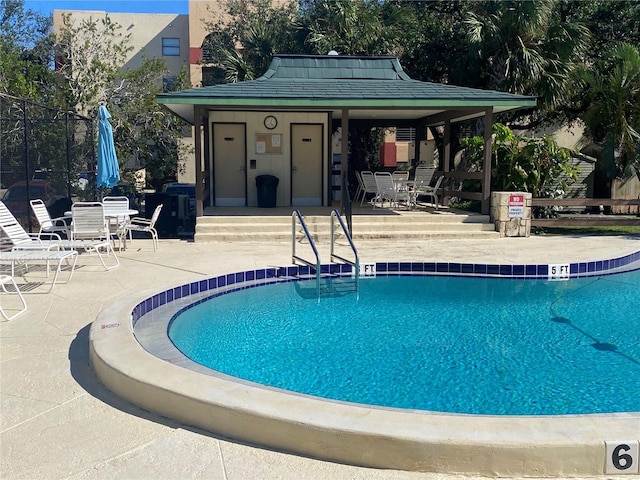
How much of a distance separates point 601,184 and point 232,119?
41.4 feet

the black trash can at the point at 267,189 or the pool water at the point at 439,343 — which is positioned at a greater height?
the black trash can at the point at 267,189

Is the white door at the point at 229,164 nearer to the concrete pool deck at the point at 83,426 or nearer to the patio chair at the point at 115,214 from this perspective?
the patio chair at the point at 115,214

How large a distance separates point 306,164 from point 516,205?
578 cm

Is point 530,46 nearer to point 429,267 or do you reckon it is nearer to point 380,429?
point 429,267

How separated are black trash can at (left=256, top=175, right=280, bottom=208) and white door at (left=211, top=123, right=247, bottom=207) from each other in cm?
73

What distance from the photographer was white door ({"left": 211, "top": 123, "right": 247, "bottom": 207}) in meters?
15.2

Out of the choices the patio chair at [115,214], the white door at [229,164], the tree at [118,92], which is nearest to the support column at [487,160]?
the white door at [229,164]

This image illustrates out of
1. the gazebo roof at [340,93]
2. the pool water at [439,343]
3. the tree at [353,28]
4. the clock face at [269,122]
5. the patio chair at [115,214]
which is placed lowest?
the pool water at [439,343]

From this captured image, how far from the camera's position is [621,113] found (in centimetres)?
1369

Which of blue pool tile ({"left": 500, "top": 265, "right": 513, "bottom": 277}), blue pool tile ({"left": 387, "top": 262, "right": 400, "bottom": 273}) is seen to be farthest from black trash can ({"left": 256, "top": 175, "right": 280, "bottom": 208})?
blue pool tile ({"left": 500, "top": 265, "right": 513, "bottom": 277})

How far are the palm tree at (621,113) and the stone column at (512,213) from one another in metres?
3.28

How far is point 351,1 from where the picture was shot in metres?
19.5

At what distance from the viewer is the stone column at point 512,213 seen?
1256cm

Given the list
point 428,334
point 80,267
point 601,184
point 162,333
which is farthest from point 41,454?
point 601,184
